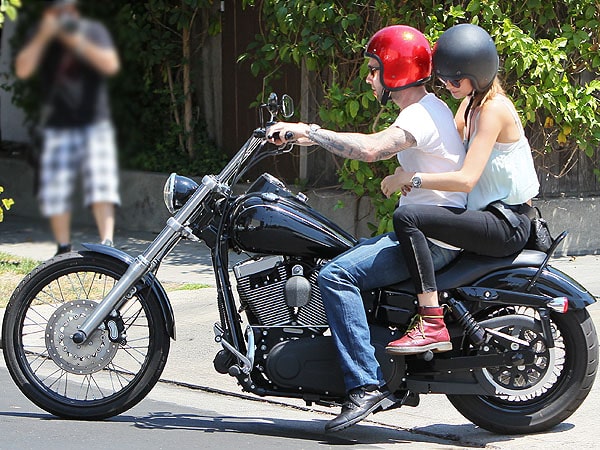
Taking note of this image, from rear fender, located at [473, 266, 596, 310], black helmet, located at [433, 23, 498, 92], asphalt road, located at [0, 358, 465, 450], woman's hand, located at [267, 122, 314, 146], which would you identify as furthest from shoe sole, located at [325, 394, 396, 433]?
black helmet, located at [433, 23, 498, 92]

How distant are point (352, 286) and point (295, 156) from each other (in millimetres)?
6152

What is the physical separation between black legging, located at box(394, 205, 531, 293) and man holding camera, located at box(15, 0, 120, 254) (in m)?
6.79

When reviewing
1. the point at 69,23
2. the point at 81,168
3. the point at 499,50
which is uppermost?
the point at 69,23

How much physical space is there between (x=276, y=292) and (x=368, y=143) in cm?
80

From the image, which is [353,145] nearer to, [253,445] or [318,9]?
[253,445]

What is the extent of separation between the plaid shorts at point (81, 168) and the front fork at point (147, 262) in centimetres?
643

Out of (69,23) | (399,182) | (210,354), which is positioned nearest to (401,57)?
(399,182)

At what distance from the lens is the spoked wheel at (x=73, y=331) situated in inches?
210

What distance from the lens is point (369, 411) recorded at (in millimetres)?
4988

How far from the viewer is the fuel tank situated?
200 inches

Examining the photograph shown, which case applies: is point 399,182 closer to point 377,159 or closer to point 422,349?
point 377,159

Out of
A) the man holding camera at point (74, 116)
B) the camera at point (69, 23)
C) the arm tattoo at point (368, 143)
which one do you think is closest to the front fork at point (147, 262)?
the arm tattoo at point (368, 143)

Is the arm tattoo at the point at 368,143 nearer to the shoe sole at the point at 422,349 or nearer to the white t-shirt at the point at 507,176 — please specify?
the white t-shirt at the point at 507,176

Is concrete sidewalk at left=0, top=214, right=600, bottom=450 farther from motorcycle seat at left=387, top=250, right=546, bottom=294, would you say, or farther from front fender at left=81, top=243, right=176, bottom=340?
front fender at left=81, top=243, right=176, bottom=340
